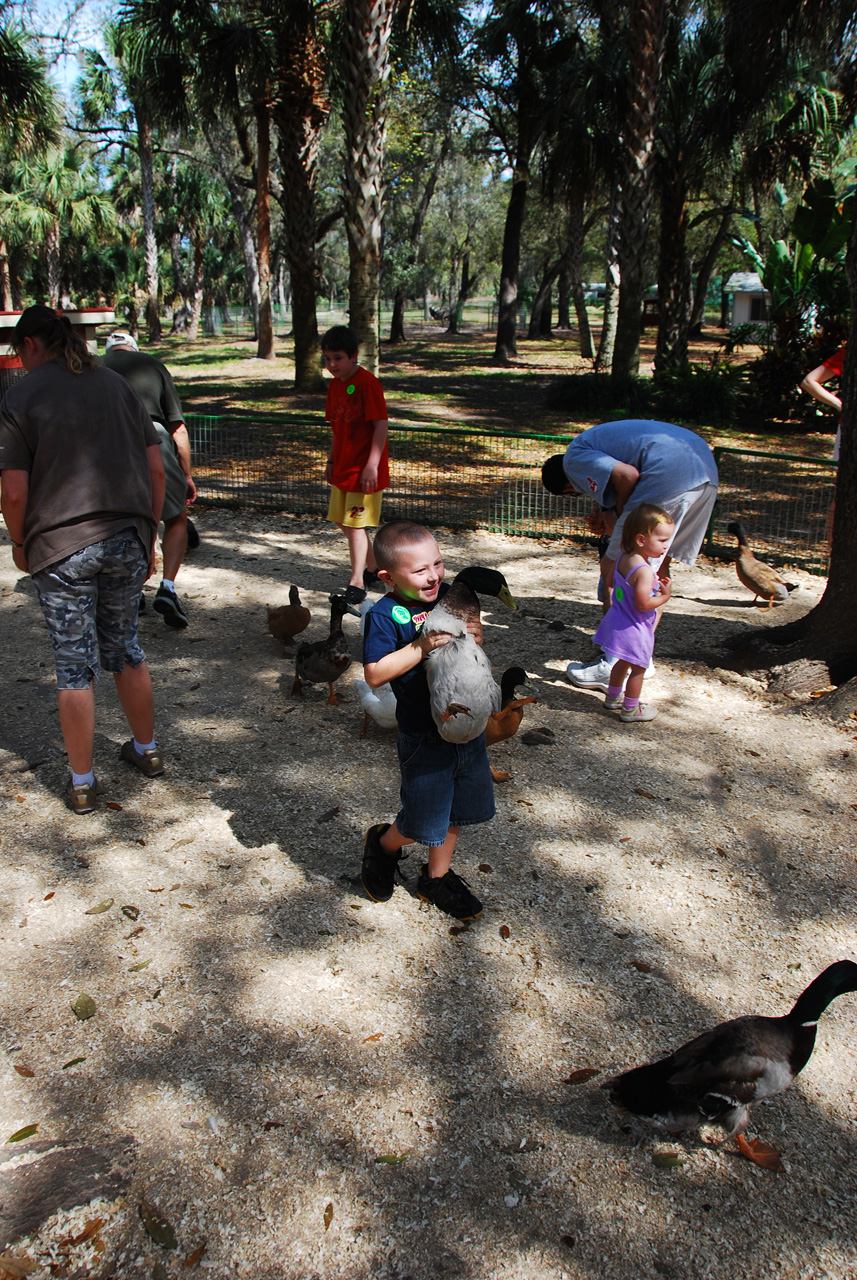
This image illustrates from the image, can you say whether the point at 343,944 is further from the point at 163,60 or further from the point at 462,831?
the point at 163,60

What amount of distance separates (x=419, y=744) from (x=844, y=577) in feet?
11.0

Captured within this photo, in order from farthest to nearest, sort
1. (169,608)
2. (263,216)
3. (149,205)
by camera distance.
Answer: (149,205)
(263,216)
(169,608)

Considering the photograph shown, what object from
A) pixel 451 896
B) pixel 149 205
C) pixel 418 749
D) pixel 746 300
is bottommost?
pixel 451 896

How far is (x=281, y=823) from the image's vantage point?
3775 millimetres

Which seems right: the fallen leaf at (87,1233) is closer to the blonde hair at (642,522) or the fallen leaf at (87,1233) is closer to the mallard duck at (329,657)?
the mallard duck at (329,657)

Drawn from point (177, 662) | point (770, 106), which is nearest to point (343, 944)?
point (177, 662)

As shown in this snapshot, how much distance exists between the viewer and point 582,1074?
2.54 m

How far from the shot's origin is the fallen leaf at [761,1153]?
7.47 feet

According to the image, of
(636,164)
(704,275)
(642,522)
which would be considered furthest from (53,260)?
(642,522)

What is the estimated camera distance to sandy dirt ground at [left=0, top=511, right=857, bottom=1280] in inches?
82.9

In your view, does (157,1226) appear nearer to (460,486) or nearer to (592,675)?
(592,675)

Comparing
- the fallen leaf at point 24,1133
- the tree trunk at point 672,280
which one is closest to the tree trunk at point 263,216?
the tree trunk at point 672,280

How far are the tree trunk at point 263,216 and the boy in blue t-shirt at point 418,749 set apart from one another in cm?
1760

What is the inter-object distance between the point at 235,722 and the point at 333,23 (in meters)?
15.4
